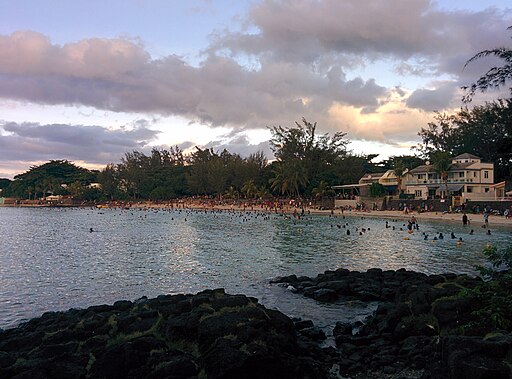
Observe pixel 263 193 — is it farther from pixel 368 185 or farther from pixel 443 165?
pixel 443 165

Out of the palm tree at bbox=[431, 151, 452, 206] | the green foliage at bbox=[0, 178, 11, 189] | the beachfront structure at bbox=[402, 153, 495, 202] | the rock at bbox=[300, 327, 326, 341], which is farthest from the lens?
the green foliage at bbox=[0, 178, 11, 189]

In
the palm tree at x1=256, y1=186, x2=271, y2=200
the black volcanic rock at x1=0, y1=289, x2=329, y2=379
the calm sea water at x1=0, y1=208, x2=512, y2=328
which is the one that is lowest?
the calm sea water at x1=0, y1=208, x2=512, y2=328

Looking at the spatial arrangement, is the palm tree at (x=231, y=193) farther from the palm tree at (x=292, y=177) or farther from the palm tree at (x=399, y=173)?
the palm tree at (x=399, y=173)

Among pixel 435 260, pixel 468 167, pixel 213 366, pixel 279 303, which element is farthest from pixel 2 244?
pixel 468 167

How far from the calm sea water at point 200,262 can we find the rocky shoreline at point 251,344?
2921 millimetres

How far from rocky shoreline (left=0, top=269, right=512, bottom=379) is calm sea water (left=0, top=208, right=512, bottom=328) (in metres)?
2.92

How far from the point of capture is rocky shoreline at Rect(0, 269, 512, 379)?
8.16m

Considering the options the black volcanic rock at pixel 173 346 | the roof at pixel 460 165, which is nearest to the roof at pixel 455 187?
the roof at pixel 460 165

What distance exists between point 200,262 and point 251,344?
62.3 feet

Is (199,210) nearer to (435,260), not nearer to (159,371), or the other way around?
(435,260)

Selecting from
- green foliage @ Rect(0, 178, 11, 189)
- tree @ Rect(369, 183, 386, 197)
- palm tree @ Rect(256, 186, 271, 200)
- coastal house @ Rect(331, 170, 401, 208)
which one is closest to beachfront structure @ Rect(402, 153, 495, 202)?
tree @ Rect(369, 183, 386, 197)

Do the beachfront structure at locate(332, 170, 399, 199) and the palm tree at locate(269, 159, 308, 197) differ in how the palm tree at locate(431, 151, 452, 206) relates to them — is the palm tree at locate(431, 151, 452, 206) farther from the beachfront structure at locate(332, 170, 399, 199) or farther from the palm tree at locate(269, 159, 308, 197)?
the palm tree at locate(269, 159, 308, 197)

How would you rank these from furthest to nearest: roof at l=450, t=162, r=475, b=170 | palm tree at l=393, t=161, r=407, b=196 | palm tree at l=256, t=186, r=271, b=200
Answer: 1. palm tree at l=256, t=186, r=271, b=200
2. palm tree at l=393, t=161, r=407, b=196
3. roof at l=450, t=162, r=475, b=170

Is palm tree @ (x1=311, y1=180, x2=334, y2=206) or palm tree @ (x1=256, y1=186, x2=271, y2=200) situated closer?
palm tree @ (x1=311, y1=180, x2=334, y2=206)
